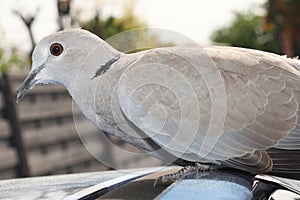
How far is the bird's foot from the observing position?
177 cm

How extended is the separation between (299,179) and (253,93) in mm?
282

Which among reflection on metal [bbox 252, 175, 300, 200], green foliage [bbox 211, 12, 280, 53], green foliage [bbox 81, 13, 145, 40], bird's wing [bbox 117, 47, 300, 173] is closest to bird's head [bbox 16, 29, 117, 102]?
bird's wing [bbox 117, 47, 300, 173]

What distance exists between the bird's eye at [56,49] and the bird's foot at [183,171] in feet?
1.79

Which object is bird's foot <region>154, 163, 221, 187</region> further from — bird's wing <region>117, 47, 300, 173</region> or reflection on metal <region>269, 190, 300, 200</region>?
reflection on metal <region>269, 190, 300, 200</region>

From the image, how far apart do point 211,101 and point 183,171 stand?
267 millimetres

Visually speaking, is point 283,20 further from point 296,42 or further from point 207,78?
point 207,78

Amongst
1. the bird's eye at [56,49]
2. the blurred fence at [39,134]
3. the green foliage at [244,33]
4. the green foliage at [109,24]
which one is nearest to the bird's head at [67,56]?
the bird's eye at [56,49]

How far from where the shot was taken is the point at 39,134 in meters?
6.16

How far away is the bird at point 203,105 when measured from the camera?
2047 mm

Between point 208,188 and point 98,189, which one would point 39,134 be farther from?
point 208,188

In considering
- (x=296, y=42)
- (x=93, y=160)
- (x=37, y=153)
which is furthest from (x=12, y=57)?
(x=296, y=42)

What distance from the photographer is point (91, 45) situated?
2184 mm

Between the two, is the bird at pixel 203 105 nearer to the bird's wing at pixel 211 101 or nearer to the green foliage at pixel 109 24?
the bird's wing at pixel 211 101

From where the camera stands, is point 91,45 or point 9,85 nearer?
point 91,45
